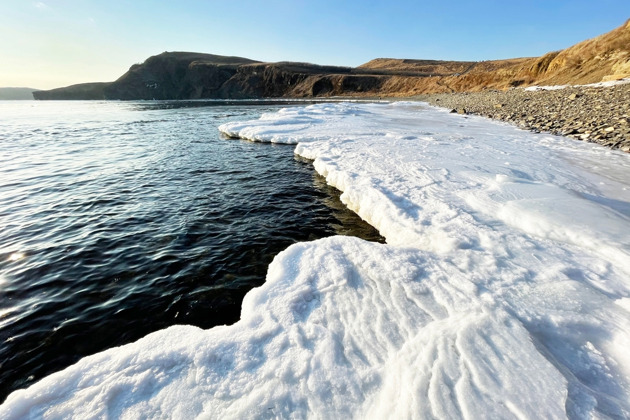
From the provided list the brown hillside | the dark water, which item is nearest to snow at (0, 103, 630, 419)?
the dark water

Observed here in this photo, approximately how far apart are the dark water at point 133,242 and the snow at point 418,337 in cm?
113

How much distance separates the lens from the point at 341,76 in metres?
96.1

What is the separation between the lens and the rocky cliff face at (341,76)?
35.5 metres

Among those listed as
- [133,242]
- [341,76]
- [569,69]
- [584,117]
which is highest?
[341,76]

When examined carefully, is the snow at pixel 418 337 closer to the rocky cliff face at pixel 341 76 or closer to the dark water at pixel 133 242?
the dark water at pixel 133 242

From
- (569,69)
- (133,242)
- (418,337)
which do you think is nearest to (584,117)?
(418,337)

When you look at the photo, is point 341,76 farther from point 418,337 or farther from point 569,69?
point 418,337

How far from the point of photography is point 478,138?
12.8 meters

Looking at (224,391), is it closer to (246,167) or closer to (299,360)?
(299,360)

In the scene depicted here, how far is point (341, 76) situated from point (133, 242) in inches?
4039

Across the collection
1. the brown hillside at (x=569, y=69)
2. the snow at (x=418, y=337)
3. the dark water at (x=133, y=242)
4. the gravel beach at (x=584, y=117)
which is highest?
the brown hillside at (x=569, y=69)

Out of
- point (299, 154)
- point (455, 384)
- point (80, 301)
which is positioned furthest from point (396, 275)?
point (299, 154)

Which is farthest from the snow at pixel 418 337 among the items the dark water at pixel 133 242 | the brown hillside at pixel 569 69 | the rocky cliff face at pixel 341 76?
the rocky cliff face at pixel 341 76

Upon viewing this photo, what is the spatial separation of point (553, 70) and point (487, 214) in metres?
55.4
